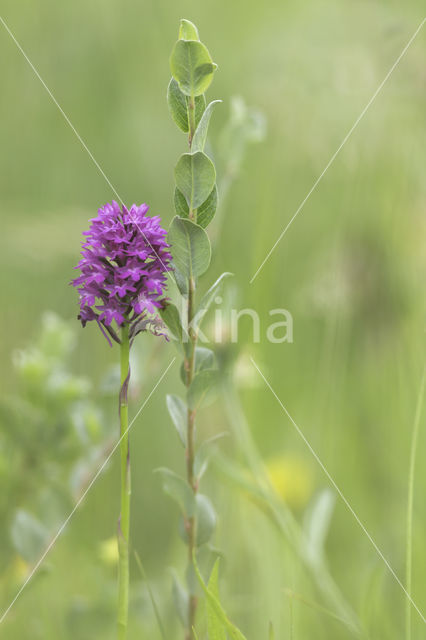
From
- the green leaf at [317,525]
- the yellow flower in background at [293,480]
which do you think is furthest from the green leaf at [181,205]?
the yellow flower in background at [293,480]

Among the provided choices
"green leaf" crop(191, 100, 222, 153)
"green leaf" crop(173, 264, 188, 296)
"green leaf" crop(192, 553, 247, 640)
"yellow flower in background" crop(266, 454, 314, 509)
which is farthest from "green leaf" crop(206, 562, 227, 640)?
"yellow flower in background" crop(266, 454, 314, 509)

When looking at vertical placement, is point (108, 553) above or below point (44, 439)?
below

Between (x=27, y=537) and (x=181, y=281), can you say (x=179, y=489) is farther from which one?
(x=27, y=537)

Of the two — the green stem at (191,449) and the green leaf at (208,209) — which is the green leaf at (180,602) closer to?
the green stem at (191,449)

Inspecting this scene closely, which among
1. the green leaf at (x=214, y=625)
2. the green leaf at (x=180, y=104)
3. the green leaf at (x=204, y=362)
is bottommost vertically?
the green leaf at (x=214, y=625)

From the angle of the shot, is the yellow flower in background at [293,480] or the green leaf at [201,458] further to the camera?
the yellow flower in background at [293,480]

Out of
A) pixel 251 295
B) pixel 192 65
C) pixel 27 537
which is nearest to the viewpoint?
pixel 192 65

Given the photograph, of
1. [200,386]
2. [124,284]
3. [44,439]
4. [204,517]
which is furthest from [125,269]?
[44,439]
